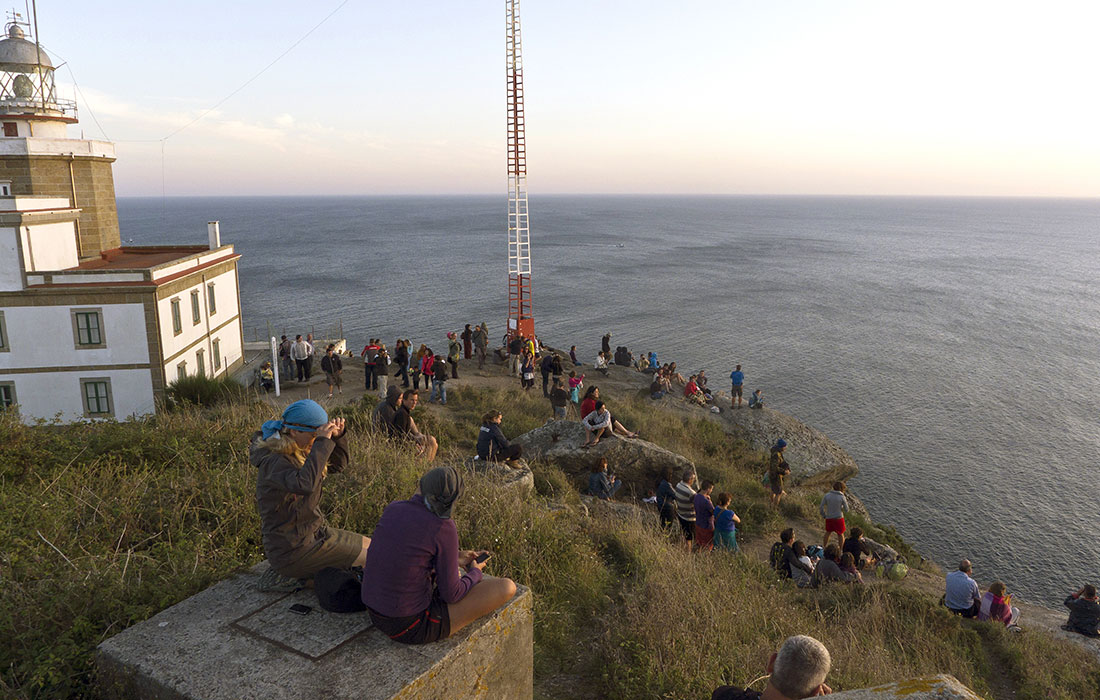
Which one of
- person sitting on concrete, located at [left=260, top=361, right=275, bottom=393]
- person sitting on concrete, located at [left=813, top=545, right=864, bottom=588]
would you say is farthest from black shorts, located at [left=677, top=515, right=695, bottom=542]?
person sitting on concrete, located at [left=260, top=361, right=275, bottom=393]

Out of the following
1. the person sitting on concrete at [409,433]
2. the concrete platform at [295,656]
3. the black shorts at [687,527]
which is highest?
the concrete platform at [295,656]

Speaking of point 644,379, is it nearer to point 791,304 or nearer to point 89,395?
point 89,395

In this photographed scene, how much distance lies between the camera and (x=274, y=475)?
13.7ft

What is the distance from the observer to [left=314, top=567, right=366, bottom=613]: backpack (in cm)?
422

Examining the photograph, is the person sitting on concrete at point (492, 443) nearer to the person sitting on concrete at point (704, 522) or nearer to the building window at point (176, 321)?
the person sitting on concrete at point (704, 522)

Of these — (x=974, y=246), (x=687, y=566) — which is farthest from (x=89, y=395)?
(x=974, y=246)

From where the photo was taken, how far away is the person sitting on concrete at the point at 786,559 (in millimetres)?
9729

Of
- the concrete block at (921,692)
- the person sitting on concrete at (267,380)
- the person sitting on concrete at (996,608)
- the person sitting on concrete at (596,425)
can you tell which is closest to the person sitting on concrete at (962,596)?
the person sitting on concrete at (996,608)

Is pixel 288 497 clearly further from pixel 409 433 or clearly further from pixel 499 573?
pixel 409 433

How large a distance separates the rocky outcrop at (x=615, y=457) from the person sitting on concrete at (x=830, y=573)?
300 centimetres

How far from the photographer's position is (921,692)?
10.4 ft

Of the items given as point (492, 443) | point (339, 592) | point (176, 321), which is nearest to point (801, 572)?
point (492, 443)

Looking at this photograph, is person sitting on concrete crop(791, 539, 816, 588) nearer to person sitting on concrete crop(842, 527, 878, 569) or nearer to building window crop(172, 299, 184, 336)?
person sitting on concrete crop(842, 527, 878, 569)

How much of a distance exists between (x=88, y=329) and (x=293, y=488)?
22840mm
